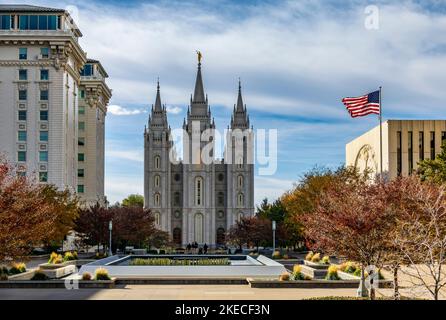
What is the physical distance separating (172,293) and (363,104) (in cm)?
2019

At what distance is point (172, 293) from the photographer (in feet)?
94.1

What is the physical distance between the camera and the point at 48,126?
3361 inches

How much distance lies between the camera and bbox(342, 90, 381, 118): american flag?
140 feet

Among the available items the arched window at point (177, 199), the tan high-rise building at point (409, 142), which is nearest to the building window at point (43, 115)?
the tan high-rise building at point (409, 142)

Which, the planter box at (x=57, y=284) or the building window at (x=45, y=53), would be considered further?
the building window at (x=45, y=53)

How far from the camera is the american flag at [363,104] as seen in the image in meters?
42.7

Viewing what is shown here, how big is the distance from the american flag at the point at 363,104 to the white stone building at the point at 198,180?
81353 mm

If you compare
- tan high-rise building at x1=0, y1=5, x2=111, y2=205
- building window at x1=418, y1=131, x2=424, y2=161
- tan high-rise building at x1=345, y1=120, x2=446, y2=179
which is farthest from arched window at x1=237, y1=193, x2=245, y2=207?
building window at x1=418, y1=131, x2=424, y2=161

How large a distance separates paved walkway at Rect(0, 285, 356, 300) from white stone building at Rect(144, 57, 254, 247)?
93.0 meters

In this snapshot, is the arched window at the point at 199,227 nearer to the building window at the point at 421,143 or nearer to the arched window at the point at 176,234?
the arched window at the point at 176,234

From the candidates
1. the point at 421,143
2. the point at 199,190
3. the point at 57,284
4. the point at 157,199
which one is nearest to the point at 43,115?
the point at 157,199

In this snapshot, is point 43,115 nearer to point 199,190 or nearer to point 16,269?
point 199,190

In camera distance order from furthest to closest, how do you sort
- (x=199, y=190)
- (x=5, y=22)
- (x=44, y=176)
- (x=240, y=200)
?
(x=199, y=190), (x=240, y=200), (x=44, y=176), (x=5, y=22)
